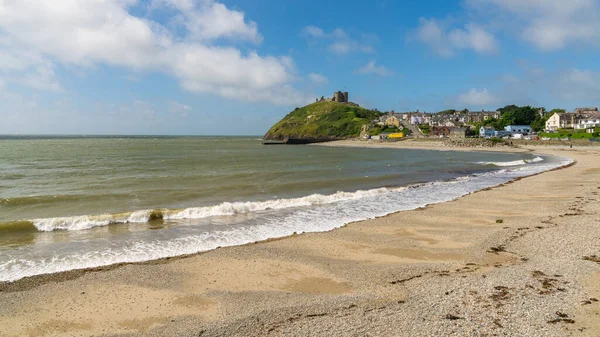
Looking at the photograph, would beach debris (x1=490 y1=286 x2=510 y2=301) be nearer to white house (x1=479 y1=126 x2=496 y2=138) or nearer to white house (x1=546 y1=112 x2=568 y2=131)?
white house (x1=479 y1=126 x2=496 y2=138)

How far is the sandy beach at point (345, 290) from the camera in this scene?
6.54m

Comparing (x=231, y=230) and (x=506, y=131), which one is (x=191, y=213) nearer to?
(x=231, y=230)

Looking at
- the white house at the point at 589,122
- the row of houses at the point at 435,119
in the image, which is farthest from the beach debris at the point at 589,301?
the row of houses at the point at 435,119

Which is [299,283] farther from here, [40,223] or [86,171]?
[86,171]

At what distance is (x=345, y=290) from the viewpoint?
8250 mm

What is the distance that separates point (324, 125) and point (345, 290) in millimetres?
165722

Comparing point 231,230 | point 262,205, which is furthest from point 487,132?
point 231,230

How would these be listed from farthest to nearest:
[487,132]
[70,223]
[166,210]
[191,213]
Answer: [487,132], [166,210], [191,213], [70,223]

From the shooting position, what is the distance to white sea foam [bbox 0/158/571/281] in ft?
34.7

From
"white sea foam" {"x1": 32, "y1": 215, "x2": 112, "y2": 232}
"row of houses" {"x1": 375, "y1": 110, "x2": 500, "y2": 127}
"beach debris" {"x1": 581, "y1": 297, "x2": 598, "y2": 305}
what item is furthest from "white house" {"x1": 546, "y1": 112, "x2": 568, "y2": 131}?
"white sea foam" {"x1": 32, "y1": 215, "x2": 112, "y2": 232}

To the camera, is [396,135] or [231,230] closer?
[231,230]

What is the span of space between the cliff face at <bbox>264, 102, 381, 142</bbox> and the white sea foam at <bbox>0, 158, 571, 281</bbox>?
126 m

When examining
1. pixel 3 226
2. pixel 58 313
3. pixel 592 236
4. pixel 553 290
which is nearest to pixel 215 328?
pixel 58 313

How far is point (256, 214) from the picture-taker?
57.6 feet
